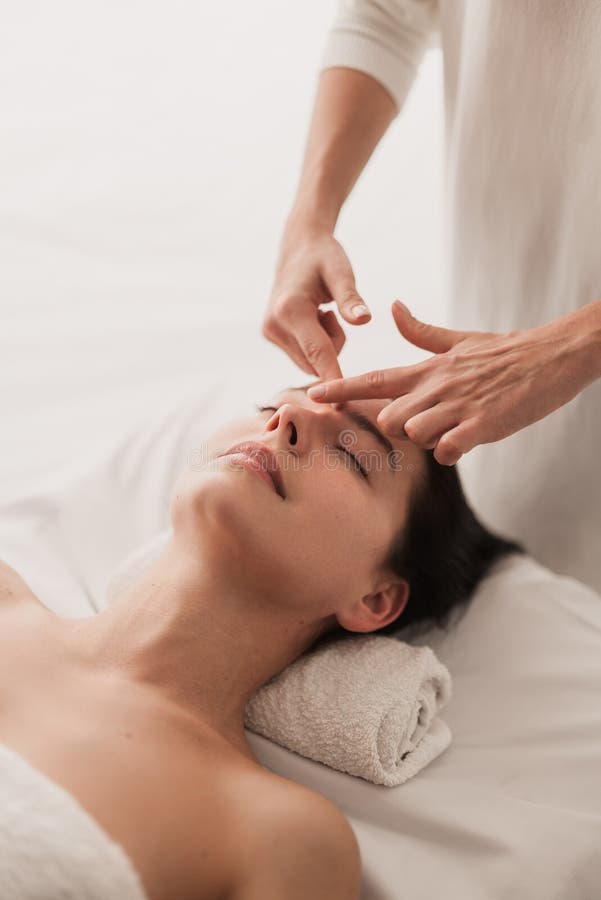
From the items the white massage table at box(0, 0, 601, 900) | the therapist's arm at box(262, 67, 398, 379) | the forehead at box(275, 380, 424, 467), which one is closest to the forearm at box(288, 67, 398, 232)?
the therapist's arm at box(262, 67, 398, 379)

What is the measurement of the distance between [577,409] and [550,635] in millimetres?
405

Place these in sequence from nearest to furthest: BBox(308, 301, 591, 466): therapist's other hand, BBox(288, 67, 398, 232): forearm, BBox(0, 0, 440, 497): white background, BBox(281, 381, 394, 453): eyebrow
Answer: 1. BBox(308, 301, 591, 466): therapist's other hand
2. BBox(281, 381, 394, 453): eyebrow
3. BBox(288, 67, 398, 232): forearm
4. BBox(0, 0, 440, 497): white background

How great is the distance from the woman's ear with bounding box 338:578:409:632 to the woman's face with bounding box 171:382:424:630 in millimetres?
19

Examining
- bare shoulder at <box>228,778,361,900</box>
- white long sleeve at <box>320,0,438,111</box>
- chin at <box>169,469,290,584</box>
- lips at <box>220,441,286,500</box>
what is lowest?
bare shoulder at <box>228,778,361,900</box>

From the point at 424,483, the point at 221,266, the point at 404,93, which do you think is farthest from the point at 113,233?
the point at 424,483

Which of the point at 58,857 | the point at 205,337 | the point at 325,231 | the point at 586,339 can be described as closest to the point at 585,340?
the point at 586,339

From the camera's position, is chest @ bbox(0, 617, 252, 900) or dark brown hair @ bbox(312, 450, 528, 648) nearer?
chest @ bbox(0, 617, 252, 900)

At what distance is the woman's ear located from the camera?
161 centimetres

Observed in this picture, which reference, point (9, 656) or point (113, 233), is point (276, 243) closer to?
point (113, 233)

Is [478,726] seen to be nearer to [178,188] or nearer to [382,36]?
[382,36]

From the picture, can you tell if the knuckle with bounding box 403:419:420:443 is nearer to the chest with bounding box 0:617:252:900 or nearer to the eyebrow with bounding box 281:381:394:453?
the eyebrow with bounding box 281:381:394:453

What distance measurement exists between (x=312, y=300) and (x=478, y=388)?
406 mm

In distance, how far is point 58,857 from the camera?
116 centimetres

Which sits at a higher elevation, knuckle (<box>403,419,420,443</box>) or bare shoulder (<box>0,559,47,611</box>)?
knuckle (<box>403,419,420,443</box>)
